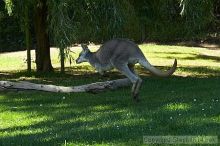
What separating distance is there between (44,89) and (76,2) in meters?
2.51

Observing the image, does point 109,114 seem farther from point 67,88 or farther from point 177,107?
point 67,88

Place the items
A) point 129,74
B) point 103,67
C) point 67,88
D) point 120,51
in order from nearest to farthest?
point 120,51
point 129,74
point 103,67
point 67,88

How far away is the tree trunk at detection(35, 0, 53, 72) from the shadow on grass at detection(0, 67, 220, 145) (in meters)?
4.92

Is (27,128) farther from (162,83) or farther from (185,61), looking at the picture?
(185,61)

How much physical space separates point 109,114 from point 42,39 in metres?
9.72

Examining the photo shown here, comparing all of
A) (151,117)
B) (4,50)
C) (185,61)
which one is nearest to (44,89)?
(151,117)

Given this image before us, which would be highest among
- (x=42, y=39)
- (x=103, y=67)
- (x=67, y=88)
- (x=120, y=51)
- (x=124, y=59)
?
(x=120, y=51)

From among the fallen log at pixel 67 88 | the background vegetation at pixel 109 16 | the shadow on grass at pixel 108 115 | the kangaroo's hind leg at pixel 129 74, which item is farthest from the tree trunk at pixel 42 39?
the kangaroo's hind leg at pixel 129 74

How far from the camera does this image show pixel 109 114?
9.40m

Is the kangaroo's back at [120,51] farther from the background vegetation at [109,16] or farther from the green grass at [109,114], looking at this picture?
the background vegetation at [109,16]

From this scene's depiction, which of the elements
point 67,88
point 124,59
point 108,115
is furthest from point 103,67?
point 67,88

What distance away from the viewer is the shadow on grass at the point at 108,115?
7.34 metres

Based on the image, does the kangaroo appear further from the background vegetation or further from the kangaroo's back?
the background vegetation

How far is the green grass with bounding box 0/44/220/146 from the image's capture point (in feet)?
24.1
